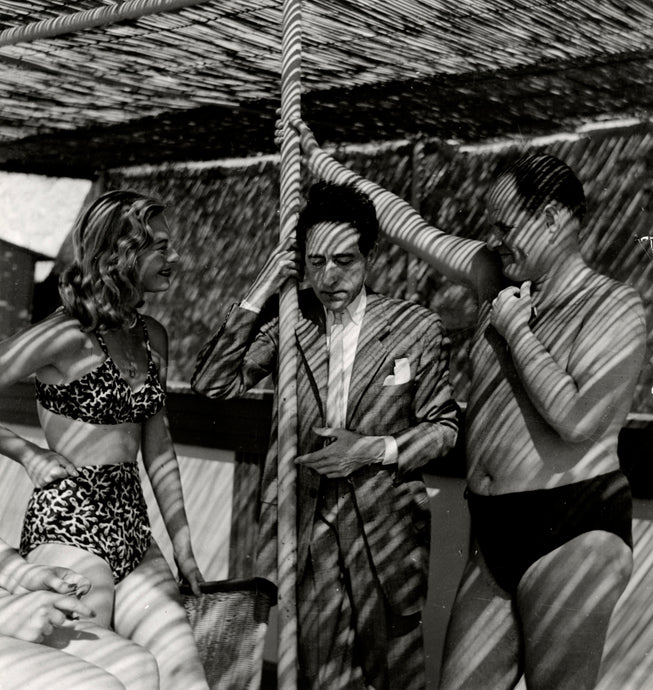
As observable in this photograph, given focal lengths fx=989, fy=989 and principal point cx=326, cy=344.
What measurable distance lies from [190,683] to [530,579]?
897 mm

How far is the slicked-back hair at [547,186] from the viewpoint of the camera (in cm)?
250

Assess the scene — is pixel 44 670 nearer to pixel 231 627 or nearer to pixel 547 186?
pixel 231 627

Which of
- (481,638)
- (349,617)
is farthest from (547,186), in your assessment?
(349,617)

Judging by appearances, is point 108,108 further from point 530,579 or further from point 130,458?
point 530,579

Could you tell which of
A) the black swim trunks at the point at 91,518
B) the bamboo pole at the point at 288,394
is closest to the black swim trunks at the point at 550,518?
the bamboo pole at the point at 288,394

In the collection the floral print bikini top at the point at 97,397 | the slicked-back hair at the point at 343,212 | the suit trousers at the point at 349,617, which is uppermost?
the slicked-back hair at the point at 343,212

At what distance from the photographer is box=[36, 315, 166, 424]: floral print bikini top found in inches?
102

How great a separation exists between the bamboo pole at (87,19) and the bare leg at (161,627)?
1.60 meters

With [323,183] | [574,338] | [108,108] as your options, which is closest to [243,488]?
[108,108]

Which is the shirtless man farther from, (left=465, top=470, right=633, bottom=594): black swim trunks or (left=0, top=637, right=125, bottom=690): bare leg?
(left=0, top=637, right=125, bottom=690): bare leg

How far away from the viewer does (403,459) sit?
264cm

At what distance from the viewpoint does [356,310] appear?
276 centimetres

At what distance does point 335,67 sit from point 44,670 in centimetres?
223

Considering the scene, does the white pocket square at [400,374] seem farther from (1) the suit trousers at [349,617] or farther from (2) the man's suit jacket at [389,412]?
(1) the suit trousers at [349,617]
